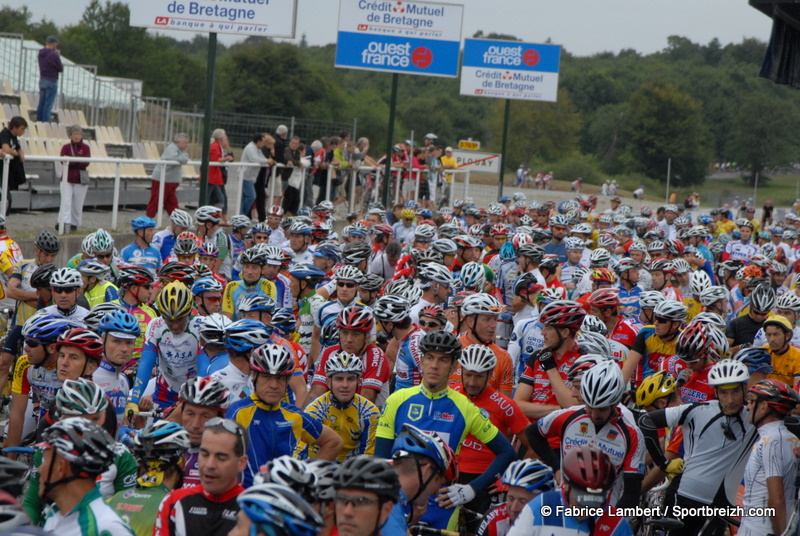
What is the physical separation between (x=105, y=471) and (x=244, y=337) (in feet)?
7.31

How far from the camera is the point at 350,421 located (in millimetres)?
7500

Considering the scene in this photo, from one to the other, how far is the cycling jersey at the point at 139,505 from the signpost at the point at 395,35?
65.9 feet

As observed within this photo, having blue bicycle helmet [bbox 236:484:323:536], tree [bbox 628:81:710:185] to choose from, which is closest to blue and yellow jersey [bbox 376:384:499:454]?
blue bicycle helmet [bbox 236:484:323:536]

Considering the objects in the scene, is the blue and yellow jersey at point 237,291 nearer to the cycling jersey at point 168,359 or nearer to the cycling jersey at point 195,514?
the cycling jersey at point 168,359

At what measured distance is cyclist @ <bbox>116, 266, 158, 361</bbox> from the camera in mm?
9648

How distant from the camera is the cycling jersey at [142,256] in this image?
516 inches

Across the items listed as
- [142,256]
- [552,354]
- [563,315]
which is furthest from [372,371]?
[142,256]

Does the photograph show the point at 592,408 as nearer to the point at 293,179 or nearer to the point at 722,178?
the point at 293,179

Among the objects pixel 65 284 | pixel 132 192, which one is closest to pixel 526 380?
pixel 65 284

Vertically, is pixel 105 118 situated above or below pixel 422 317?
above

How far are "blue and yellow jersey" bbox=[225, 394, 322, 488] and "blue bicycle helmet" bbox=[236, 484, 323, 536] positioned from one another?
2361 millimetres

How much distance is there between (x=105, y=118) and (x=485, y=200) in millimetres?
18113

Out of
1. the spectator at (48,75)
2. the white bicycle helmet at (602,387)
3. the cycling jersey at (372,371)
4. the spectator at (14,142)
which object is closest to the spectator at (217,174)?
the spectator at (48,75)

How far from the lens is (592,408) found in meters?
6.43
